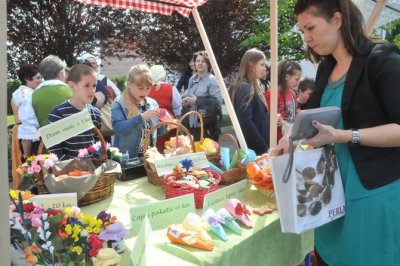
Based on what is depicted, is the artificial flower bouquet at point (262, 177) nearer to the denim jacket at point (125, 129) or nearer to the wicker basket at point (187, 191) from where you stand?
the wicker basket at point (187, 191)

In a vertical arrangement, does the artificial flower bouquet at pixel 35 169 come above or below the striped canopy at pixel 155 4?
below

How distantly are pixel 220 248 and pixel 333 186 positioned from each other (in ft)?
1.32

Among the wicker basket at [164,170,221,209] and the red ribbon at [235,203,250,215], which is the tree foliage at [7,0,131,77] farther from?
the red ribbon at [235,203,250,215]

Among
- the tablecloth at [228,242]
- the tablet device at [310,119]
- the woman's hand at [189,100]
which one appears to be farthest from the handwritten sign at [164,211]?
the woman's hand at [189,100]

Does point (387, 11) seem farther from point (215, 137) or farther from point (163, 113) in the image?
point (215, 137)

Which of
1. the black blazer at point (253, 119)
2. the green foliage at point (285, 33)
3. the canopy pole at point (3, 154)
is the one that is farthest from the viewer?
the green foliage at point (285, 33)

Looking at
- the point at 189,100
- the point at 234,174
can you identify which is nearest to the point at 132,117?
the point at 234,174

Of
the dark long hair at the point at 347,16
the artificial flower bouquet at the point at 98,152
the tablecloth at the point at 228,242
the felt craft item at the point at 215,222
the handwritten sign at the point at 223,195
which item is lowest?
the tablecloth at the point at 228,242

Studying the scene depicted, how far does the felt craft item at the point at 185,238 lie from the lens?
1095mm

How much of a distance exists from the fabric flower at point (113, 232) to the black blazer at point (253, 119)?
1803mm

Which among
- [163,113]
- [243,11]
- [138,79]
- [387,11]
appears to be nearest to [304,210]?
[163,113]

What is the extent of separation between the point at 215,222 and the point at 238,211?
116 millimetres

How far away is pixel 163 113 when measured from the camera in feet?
7.13

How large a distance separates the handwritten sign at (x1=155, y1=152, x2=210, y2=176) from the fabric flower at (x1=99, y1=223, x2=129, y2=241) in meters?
0.62
